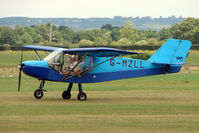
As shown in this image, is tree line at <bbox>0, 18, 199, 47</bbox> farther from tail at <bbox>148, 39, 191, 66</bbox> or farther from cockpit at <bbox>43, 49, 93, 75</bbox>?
cockpit at <bbox>43, 49, 93, 75</bbox>

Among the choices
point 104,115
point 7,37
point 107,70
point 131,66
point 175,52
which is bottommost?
point 104,115

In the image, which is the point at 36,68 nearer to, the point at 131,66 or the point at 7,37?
the point at 131,66

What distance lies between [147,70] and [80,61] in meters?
3.61

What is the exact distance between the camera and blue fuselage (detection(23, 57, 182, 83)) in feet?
67.7

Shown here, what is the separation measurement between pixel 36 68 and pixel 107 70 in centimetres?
345

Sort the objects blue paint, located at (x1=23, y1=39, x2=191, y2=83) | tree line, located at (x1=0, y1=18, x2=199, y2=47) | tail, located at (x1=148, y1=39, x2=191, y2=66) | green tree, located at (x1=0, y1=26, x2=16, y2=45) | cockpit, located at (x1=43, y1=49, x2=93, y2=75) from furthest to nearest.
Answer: green tree, located at (x1=0, y1=26, x2=16, y2=45) < tree line, located at (x1=0, y1=18, x2=199, y2=47) < tail, located at (x1=148, y1=39, x2=191, y2=66) < blue paint, located at (x1=23, y1=39, x2=191, y2=83) < cockpit, located at (x1=43, y1=49, x2=93, y2=75)

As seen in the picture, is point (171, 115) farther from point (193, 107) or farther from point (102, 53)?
point (102, 53)

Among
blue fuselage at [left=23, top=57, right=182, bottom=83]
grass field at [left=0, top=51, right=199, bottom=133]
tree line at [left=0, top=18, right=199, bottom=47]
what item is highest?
tree line at [left=0, top=18, right=199, bottom=47]

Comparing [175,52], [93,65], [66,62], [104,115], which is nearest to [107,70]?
[93,65]

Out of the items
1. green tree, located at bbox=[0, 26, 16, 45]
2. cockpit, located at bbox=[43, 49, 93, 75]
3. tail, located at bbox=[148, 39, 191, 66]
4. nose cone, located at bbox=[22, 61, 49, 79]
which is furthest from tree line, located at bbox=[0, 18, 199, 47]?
nose cone, located at bbox=[22, 61, 49, 79]

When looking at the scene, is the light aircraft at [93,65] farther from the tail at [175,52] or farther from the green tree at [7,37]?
the green tree at [7,37]

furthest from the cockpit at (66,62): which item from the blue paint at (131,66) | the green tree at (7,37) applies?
the green tree at (7,37)

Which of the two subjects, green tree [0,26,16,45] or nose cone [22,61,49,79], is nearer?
nose cone [22,61,49,79]

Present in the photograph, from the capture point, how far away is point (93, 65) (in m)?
21.5
